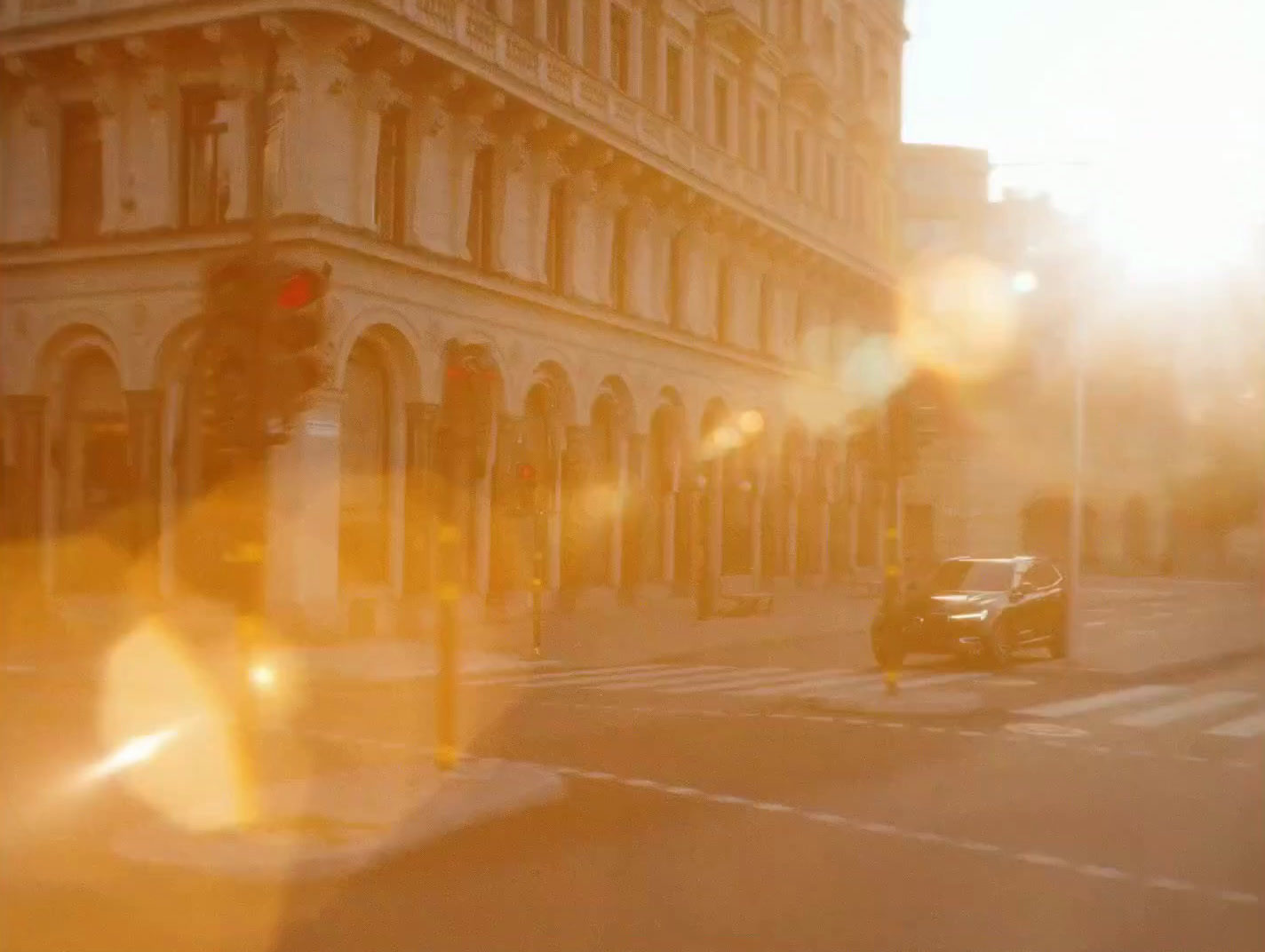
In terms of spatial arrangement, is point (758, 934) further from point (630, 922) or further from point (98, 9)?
point (98, 9)

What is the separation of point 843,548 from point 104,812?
148ft

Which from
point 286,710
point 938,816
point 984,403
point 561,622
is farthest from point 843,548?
point 938,816

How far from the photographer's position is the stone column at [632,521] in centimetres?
3875

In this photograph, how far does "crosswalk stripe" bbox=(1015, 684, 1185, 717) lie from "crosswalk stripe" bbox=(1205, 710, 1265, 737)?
1.49 metres

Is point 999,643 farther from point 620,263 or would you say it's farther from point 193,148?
point 620,263

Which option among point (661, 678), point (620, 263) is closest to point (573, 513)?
point (620, 263)

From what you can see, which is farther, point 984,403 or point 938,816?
point 984,403

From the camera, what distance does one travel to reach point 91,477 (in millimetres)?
29906

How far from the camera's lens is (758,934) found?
7.36 metres

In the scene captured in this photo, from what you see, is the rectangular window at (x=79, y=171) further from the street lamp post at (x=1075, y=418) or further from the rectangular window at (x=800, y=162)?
the rectangular window at (x=800, y=162)

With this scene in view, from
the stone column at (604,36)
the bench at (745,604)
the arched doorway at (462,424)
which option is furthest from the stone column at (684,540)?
the arched doorway at (462,424)

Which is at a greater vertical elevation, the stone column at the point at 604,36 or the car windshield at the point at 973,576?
the stone column at the point at 604,36

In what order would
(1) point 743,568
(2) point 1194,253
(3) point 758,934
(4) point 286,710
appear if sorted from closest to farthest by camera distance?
(3) point 758,934 → (4) point 286,710 → (1) point 743,568 → (2) point 1194,253

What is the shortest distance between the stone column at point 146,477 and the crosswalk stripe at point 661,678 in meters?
10.8
